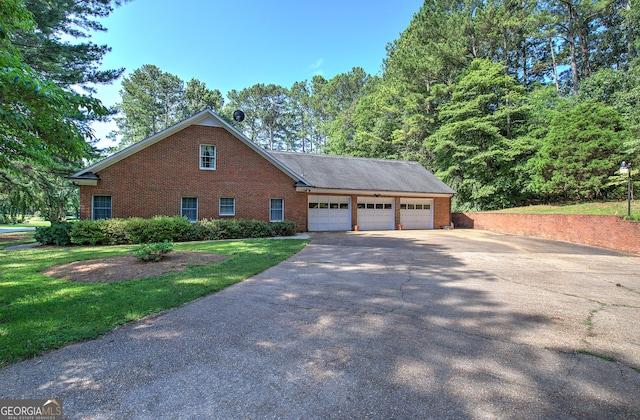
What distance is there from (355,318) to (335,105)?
4463cm

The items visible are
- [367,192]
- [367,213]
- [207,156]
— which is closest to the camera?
[207,156]

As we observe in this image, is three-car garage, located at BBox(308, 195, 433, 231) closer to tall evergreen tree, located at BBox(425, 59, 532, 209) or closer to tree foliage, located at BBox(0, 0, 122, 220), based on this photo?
tall evergreen tree, located at BBox(425, 59, 532, 209)

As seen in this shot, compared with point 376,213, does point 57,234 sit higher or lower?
lower

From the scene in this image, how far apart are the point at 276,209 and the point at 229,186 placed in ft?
9.86

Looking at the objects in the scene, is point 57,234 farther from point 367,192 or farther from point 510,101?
point 510,101

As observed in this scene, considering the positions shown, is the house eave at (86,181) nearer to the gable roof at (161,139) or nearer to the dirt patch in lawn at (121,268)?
the gable roof at (161,139)

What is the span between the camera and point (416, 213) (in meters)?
22.2

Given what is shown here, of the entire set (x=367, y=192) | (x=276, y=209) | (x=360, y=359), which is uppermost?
(x=367, y=192)

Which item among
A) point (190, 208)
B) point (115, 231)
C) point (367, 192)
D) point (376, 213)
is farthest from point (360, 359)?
point (376, 213)

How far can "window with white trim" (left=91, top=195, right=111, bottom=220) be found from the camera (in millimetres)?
14039

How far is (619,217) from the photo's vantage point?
41.6 feet

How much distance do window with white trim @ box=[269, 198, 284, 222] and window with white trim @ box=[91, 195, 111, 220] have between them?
26.4ft

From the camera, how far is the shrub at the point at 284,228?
15.7m

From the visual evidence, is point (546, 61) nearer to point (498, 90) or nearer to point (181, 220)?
point (498, 90)
